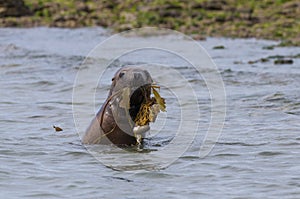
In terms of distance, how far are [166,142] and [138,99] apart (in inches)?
49.0

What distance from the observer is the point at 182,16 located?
24.1 meters

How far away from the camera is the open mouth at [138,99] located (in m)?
8.15

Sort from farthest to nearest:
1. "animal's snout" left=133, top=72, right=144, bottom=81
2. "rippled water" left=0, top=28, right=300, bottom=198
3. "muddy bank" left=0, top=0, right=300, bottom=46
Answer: "muddy bank" left=0, top=0, right=300, bottom=46, "animal's snout" left=133, top=72, right=144, bottom=81, "rippled water" left=0, top=28, right=300, bottom=198

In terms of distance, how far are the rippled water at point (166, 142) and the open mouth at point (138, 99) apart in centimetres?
65

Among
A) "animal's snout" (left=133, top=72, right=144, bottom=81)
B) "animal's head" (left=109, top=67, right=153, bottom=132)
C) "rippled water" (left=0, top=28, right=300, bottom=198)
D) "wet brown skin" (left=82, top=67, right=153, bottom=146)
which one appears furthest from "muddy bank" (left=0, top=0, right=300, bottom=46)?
"animal's snout" (left=133, top=72, right=144, bottom=81)

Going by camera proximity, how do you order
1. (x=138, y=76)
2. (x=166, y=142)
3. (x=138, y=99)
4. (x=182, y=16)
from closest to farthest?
1. (x=138, y=76)
2. (x=138, y=99)
3. (x=166, y=142)
4. (x=182, y=16)

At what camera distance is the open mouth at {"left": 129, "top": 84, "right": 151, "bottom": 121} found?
26.7 feet

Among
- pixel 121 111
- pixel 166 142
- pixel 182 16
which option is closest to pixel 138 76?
pixel 121 111

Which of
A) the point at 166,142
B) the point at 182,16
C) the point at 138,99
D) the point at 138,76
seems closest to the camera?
the point at 138,76

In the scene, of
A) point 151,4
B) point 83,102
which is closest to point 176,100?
point 83,102

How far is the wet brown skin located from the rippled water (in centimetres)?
29

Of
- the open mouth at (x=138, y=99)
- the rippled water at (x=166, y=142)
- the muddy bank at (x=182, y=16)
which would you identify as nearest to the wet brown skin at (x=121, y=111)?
the open mouth at (x=138, y=99)

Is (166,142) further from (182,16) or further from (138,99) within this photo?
(182,16)

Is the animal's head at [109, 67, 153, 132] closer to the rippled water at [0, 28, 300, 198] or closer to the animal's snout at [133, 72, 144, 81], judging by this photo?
the animal's snout at [133, 72, 144, 81]
